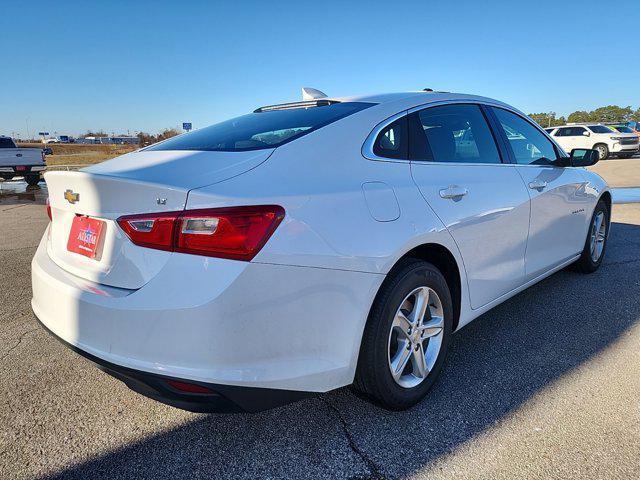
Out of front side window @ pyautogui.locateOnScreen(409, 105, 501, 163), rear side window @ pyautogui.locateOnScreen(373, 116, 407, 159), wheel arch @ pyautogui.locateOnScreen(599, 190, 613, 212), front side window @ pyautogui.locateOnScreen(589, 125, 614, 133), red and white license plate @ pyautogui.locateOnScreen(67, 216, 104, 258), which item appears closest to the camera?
red and white license plate @ pyautogui.locateOnScreen(67, 216, 104, 258)

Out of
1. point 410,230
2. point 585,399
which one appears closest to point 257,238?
point 410,230

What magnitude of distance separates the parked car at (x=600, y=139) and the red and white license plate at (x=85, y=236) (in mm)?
23628

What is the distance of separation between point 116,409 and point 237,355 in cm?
111

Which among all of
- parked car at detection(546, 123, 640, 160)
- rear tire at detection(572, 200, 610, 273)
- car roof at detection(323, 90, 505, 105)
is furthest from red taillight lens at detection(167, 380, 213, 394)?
parked car at detection(546, 123, 640, 160)

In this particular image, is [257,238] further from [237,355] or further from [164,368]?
[164,368]

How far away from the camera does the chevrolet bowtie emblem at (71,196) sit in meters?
2.13

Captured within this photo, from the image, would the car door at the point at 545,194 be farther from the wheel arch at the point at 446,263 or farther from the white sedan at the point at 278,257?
the wheel arch at the point at 446,263

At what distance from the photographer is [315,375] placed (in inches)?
77.3

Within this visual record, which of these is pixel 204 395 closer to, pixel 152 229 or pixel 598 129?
pixel 152 229

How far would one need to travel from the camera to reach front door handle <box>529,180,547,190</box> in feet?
11.0

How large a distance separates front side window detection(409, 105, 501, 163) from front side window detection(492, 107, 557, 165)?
288 mm

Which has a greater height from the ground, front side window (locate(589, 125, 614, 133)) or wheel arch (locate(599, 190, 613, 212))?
front side window (locate(589, 125, 614, 133))

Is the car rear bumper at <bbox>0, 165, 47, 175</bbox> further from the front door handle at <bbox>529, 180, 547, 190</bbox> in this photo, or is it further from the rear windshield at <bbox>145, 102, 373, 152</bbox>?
the front door handle at <bbox>529, 180, 547, 190</bbox>

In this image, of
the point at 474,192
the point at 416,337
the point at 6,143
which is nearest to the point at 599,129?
the point at 474,192
